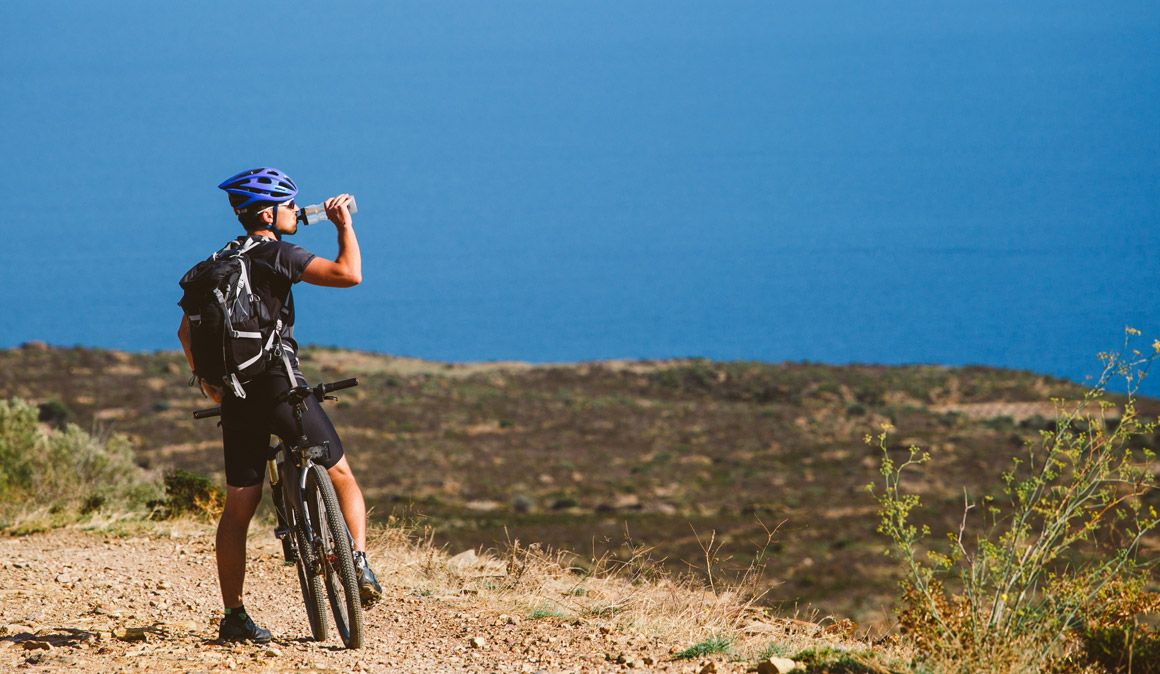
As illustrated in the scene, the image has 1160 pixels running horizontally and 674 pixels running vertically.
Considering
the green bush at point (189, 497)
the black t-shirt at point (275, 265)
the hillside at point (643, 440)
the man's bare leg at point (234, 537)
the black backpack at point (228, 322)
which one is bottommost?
the hillside at point (643, 440)

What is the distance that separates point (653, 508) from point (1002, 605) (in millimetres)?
35194

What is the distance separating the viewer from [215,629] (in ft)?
19.6

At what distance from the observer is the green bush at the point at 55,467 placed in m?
11.4

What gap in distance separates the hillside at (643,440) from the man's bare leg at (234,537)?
19891 mm

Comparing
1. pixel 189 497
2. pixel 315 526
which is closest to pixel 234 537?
pixel 315 526

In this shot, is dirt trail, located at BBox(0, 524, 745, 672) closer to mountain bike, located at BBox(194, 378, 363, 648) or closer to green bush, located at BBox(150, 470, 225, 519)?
mountain bike, located at BBox(194, 378, 363, 648)

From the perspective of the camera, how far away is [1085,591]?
16.5 feet

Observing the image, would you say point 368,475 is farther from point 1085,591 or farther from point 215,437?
point 1085,591

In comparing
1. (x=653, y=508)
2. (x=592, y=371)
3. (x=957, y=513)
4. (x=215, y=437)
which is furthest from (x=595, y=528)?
(x=592, y=371)

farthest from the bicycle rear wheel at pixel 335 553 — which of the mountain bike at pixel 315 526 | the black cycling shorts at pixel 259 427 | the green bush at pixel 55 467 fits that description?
the green bush at pixel 55 467

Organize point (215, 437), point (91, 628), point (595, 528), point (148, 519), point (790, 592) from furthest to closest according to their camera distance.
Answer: point (215, 437), point (595, 528), point (790, 592), point (148, 519), point (91, 628)

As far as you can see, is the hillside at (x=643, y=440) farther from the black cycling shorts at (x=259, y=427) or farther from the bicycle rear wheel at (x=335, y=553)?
the black cycling shorts at (x=259, y=427)

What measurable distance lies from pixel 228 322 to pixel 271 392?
13.9 inches

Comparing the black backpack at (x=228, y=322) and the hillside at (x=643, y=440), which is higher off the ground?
the black backpack at (x=228, y=322)
